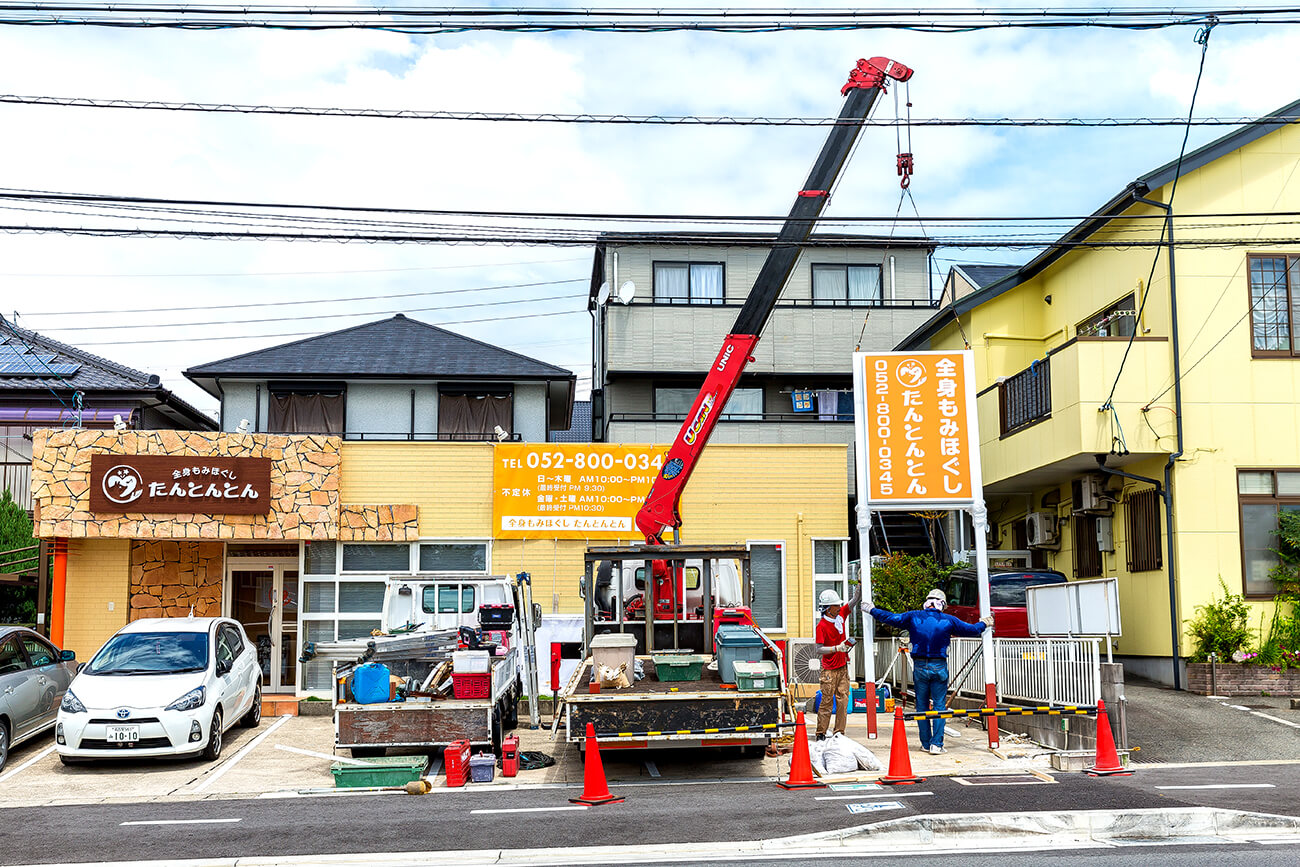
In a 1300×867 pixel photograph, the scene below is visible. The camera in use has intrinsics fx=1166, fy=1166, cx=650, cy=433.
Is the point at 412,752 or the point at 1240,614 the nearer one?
the point at 412,752

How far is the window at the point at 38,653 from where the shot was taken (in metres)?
15.8

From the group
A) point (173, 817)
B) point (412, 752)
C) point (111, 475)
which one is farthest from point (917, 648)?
point (111, 475)

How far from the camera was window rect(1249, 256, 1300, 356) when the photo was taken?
64.2ft

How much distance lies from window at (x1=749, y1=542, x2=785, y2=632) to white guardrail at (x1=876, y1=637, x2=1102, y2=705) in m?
Result: 3.90

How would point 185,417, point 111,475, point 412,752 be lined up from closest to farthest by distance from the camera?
point 412,752 → point 111,475 → point 185,417

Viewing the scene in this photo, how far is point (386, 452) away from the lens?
20516mm

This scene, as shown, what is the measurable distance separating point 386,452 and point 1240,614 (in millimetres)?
14272

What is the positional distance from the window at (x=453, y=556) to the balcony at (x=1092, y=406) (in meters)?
10.4

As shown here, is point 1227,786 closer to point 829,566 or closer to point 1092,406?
point 1092,406

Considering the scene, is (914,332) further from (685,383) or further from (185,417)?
(185,417)

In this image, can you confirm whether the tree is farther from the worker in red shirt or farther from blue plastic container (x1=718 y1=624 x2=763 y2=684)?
the worker in red shirt

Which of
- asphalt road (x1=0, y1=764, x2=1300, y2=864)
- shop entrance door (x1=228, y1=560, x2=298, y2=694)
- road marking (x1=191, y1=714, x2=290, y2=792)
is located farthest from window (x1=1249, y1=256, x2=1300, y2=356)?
shop entrance door (x1=228, y1=560, x2=298, y2=694)

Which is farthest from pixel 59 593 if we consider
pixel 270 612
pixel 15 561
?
pixel 270 612

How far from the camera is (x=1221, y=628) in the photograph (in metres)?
18.0
